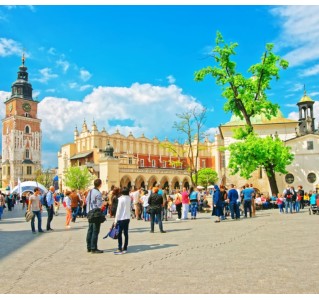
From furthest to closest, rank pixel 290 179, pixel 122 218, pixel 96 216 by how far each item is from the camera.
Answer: pixel 290 179 → pixel 122 218 → pixel 96 216

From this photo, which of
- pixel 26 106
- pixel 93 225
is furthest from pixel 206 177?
pixel 93 225

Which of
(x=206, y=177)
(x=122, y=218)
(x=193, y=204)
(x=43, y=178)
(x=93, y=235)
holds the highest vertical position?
(x=43, y=178)

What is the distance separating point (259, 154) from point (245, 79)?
5330 millimetres

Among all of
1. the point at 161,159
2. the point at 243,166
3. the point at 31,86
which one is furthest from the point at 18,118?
the point at 243,166

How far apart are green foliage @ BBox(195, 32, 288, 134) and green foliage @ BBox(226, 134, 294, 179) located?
1.42 m

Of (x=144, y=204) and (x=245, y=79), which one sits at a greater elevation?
(x=245, y=79)

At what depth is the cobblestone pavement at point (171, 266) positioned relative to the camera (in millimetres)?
5359

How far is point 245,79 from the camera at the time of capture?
26.6 meters

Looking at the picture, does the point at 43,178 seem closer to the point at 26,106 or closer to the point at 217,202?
the point at 26,106

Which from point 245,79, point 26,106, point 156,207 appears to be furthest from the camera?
point 26,106

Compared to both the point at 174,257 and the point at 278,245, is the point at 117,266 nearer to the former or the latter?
the point at 174,257

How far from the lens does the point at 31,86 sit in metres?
98.6

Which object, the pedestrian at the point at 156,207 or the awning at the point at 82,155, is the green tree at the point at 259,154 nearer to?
the pedestrian at the point at 156,207

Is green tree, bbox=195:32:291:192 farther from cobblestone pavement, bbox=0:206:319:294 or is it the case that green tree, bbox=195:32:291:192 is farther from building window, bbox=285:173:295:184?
cobblestone pavement, bbox=0:206:319:294
